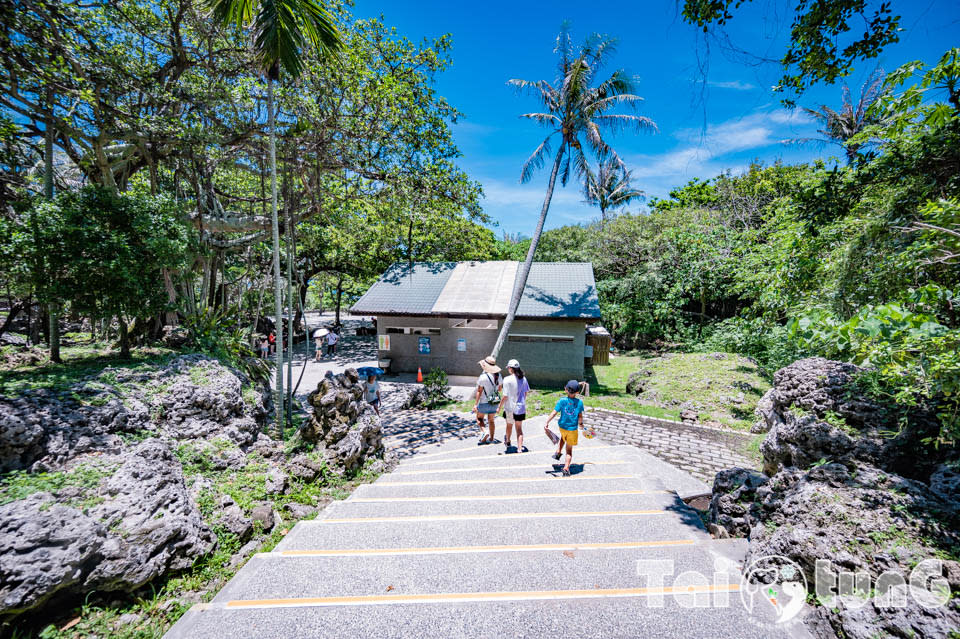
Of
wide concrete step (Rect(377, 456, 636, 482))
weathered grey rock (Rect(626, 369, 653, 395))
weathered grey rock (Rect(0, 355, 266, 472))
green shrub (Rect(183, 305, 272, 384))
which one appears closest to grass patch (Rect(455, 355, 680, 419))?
weathered grey rock (Rect(626, 369, 653, 395))

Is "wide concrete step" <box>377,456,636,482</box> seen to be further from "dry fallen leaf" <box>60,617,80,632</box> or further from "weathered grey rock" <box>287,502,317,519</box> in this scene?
"dry fallen leaf" <box>60,617,80,632</box>

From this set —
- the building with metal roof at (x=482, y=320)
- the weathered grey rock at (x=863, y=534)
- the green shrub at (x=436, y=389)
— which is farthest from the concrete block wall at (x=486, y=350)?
the weathered grey rock at (x=863, y=534)

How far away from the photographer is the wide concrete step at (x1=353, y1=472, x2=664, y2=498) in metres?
5.20

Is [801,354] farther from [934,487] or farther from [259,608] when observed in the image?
[259,608]

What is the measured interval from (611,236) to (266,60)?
22700 mm

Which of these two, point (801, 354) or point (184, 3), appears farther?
point (801, 354)

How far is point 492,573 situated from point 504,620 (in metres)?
0.55

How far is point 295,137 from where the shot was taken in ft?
30.9

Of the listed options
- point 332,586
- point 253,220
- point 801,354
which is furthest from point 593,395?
point 253,220

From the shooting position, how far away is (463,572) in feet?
10.7

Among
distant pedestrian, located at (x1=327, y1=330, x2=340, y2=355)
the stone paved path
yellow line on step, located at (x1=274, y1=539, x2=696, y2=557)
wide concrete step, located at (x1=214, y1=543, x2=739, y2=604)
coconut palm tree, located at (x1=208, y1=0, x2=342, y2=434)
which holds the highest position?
coconut palm tree, located at (x1=208, y1=0, x2=342, y2=434)

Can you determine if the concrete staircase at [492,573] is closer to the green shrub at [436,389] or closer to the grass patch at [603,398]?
the grass patch at [603,398]

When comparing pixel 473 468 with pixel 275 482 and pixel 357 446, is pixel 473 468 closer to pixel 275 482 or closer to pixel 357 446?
pixel 357 446

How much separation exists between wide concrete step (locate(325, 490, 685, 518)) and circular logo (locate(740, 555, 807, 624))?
1.67 m
